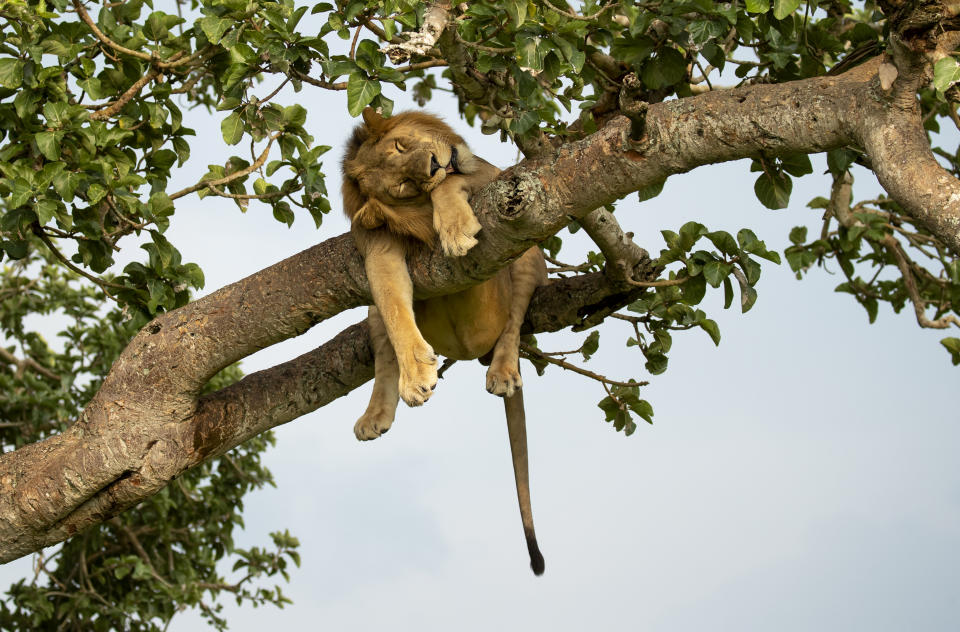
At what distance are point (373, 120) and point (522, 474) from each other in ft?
6.55

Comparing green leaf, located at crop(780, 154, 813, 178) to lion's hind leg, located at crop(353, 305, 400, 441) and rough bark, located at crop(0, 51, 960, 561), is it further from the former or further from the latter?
lion's hind leg, located at crop(353, 305, 400, 441)

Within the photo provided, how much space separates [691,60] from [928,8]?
133 centimetres

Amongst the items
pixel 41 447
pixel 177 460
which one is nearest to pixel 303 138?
pixel 177 460

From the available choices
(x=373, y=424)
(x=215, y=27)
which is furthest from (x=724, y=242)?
(x=215, y=27)

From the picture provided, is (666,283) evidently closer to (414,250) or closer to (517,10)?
(414,250)

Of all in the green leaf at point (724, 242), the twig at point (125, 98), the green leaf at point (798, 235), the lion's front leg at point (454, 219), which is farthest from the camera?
the green leaf at point (798, 235)

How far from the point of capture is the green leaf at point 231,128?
451 centimetres

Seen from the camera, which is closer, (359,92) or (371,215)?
(359,92)

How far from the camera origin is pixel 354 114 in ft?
12.8

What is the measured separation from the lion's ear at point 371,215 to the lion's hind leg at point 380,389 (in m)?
0.55

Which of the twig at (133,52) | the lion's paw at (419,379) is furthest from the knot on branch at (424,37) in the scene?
the twig at (133,52)

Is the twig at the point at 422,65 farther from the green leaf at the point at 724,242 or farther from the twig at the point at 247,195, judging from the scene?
the green leaf at the point at 724,242

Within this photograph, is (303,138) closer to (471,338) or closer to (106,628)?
(471,338)

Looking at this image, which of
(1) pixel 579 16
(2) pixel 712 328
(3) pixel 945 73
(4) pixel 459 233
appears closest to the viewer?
(3) pixel 945 73
